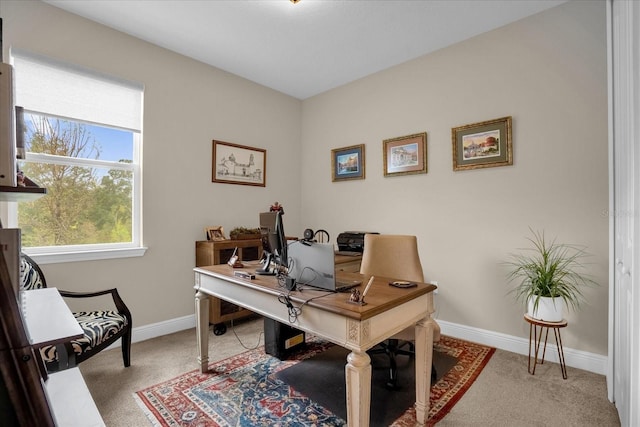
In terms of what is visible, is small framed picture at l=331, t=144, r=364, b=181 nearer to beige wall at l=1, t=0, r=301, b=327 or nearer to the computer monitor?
beige wall at l=1, t=0, r=301, b=327

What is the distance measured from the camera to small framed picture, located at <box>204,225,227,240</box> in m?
3.37

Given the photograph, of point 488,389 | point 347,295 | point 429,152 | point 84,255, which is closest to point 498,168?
point 429,152

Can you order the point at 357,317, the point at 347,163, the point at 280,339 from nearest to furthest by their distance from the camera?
the point at 357,317
the point at 280,339
the point at 347,163

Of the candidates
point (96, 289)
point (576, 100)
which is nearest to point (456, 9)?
point (576, 100)

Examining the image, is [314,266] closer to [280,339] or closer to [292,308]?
[292,308]

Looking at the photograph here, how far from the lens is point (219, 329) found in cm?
312

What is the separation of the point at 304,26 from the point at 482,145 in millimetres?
1975

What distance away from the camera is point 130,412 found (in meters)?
1.86

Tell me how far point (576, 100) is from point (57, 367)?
406 cm

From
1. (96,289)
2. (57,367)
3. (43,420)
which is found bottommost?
(57,367)

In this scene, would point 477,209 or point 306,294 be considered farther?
point 477,209

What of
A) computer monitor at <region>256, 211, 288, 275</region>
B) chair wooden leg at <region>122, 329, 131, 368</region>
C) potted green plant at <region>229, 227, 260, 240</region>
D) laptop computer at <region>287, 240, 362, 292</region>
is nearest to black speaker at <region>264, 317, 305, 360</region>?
computer monitor at <region>256, 211, 288, 275</region>

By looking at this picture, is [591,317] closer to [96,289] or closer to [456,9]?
[456,9]

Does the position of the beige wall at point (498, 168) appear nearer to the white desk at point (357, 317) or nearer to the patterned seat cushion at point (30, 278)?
the white desk at point (357, 317)
